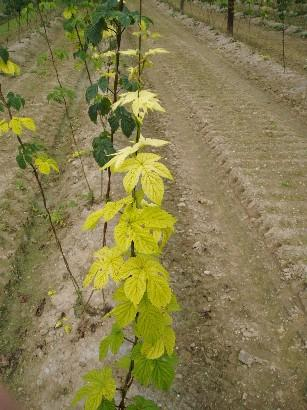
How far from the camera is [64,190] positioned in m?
6.91

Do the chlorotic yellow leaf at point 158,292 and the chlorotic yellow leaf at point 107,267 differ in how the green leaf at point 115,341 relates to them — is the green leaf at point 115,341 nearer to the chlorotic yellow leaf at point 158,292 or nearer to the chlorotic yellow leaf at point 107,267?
the chlorotic yellow leaf at point 107,267

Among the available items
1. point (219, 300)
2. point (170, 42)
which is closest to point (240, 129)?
point (219, 300)

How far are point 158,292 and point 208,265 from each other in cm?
335

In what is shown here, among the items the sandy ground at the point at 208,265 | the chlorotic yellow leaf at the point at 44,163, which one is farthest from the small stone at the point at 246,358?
the chlorotic yellow leaf at the point at 44,163

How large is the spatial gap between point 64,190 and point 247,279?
3.75 m

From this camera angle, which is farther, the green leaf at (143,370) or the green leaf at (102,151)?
the green leaf at (102,151)

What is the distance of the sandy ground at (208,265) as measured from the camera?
3.81m

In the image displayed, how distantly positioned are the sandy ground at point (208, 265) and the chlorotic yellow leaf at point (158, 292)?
2.17 m

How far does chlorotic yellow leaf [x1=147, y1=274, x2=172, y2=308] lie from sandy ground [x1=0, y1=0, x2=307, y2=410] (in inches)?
85.6

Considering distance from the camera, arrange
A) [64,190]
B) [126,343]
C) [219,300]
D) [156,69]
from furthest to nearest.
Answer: [156,69], [64,190], [219,300], [126,343]

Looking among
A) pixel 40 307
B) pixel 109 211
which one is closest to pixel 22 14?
pixel 40 307

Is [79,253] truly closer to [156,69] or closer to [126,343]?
[126,343]

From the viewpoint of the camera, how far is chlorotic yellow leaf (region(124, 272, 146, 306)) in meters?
1.79

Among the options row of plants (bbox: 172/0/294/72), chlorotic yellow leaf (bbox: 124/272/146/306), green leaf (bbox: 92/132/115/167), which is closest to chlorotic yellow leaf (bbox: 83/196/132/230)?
chlorotic yellow leaf (bbox: 124/272/146/306)
